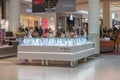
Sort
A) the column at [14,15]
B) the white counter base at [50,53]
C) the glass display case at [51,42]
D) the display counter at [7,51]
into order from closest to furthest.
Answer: the white counter base at [50,53] → the glass display case at [51,42] → the display counter at [7,51] → the column at [14,15]

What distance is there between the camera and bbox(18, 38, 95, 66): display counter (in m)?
12.7

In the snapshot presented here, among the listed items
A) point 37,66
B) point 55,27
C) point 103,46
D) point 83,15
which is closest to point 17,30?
point 103,46

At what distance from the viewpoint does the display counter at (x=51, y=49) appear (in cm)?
1271

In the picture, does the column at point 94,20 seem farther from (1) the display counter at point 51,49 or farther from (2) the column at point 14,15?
(2) the column at point 14,15

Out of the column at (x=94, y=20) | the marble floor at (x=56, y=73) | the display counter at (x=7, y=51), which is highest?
the column at (x=94, y=20)

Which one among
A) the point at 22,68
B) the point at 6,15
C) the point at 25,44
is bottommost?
the point at 22,68

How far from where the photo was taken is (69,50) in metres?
12.7

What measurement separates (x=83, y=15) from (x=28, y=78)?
25.8 m

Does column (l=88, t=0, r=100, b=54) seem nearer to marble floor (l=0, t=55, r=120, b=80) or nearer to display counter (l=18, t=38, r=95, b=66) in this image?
display counter (l=18, t=38, r=95, b=66)

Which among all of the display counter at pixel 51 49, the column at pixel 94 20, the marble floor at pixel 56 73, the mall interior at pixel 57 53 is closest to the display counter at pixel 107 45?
the mall interior at pixel 57 53

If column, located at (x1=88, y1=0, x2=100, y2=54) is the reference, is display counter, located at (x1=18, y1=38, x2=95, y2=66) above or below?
below

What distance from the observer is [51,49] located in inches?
508

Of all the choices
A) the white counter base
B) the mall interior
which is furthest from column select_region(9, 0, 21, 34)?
the white counter base

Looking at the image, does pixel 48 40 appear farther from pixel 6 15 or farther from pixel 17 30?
pixel 6 15
